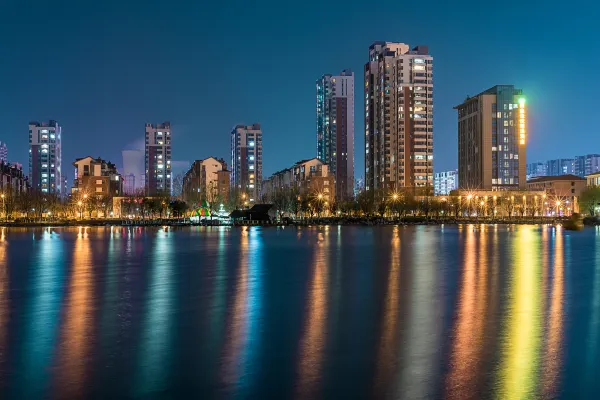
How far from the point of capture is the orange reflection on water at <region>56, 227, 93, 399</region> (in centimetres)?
723

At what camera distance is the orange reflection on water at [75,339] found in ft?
23.7

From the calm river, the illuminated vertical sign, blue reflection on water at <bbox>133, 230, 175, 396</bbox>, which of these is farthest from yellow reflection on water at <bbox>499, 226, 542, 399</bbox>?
the illuminated vertical sign

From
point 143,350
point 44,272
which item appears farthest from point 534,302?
point 44,272

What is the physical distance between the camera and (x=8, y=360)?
8.27 meters

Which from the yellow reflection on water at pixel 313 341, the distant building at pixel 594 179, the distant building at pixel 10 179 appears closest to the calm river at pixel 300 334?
the yellow reflection on water at pixel 313 341

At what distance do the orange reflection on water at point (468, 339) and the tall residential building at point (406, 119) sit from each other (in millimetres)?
115061

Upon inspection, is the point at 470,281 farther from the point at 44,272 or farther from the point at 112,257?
the point at 112,257

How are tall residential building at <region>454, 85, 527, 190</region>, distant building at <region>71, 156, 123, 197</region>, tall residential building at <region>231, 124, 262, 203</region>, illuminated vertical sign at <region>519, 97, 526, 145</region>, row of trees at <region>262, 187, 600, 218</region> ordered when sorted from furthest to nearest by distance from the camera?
tall residential building at <region>231, 124, 262, 203</region> → tall residential building at <region>454, 85, 527, 190</region> → illuminated vertical sign at <region>519, 97, 526, 145</region> → distant building at <region>71, 156, 123, 197</region> → row of trees at <region>262, 187, 600, 218</region>

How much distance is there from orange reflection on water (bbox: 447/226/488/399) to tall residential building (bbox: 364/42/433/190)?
4530 inches

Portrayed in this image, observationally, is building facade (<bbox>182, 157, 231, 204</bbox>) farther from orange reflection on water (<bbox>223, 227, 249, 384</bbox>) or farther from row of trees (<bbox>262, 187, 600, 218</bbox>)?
orange reflection on water (<bbox>223, 227, 249, 384</bbox>)

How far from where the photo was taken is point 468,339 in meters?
9.48

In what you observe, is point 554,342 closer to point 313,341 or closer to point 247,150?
point 313,341

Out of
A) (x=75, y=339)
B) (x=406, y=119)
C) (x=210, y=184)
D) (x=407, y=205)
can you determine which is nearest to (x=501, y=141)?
(x=406, y=119)

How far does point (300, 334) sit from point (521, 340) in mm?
3468
